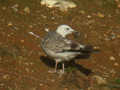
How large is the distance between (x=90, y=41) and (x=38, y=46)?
1.29m

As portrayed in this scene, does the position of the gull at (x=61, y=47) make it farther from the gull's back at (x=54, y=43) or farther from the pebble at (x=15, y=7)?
A: the pebble at (x=15, y=7)

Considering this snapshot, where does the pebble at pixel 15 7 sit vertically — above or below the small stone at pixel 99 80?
above

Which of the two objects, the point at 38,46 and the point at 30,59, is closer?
the point at 30,59

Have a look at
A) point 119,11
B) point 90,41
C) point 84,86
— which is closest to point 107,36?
point 90,41

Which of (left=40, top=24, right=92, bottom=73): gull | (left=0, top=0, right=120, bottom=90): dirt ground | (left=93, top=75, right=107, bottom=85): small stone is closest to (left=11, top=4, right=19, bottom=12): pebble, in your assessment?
(left=0, top=0, right=120, bottom=90): dirt ground

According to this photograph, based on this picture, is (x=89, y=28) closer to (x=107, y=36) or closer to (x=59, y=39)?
(x=107, y=36)

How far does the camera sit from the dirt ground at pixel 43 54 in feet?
23.9

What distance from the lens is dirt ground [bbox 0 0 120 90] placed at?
7.27 m

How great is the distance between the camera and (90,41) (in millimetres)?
8750

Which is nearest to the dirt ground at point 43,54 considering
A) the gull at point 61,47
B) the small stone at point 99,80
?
the small stone at point 99,80

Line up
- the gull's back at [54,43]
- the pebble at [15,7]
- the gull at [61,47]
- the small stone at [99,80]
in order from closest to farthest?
the gull at [61,47], the gull's back at [54,43], the small stone at [99,80], the pebble at [15,7]

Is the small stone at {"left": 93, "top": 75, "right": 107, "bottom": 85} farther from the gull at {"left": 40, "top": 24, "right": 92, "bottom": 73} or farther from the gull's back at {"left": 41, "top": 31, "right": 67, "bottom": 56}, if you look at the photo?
the gull's back at {"left": 41, "top": 31, "right": 67, "bottom": 56}

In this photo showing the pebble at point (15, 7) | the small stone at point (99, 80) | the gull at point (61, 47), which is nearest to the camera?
the gull at point (61, 47)

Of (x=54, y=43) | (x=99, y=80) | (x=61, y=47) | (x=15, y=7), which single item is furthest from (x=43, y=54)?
(x=15, y=7)
